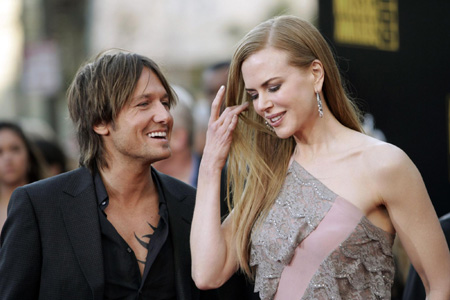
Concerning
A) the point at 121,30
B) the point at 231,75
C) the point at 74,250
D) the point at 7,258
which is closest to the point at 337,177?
the point at 231,75

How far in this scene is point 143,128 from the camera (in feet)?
13.0

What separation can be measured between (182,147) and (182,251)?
2266 mm

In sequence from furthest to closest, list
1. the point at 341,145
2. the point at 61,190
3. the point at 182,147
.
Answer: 1. the point at 182,147
2. the point at 61,190
3. the point at 341,145

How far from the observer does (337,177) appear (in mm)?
3527

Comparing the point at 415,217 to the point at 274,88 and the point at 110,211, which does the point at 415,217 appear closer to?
the point at 274,88

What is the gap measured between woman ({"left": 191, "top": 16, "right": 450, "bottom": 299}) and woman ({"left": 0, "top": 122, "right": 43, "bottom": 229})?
2698 millimetres

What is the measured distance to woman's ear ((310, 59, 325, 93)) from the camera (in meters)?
3.57

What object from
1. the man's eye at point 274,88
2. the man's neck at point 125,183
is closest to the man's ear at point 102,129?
the man's neck at point 125,183

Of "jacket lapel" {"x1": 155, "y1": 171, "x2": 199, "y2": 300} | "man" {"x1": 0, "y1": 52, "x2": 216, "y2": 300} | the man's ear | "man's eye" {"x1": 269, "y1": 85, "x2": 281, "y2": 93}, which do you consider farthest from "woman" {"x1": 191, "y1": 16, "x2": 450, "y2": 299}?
the man's ear

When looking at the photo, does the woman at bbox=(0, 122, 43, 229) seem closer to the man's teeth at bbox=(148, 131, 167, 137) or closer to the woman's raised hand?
the man's teeth at bbox=(148, 131, 167, 137)

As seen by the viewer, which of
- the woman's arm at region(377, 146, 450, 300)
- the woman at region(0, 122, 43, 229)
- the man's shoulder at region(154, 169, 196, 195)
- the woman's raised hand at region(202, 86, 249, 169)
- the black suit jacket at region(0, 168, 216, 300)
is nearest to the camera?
the woman's arm at region(377, 146, 450, 300)

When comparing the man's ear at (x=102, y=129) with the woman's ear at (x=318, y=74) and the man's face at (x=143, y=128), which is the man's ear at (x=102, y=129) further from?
the woman's ear at (x=318, y=74)

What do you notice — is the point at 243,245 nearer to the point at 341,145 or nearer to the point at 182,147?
the point at 341,145

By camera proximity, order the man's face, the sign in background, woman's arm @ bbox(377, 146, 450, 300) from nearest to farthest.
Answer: woman's arm @ bbox(377, 146, 450, 300) → the man's face → the sign in background
